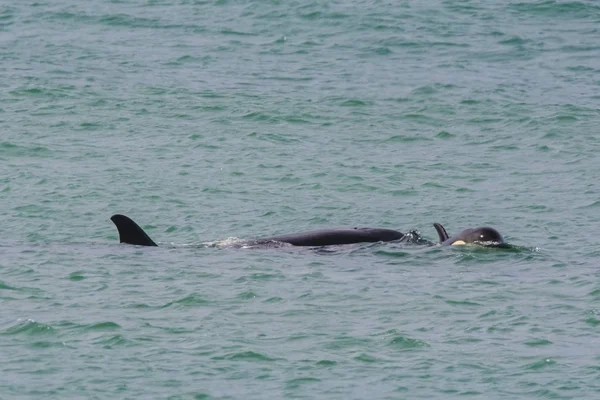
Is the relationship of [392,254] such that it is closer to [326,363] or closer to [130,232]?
[130,232]

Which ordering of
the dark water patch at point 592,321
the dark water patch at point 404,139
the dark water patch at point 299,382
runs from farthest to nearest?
1. the dark water patch at point 404,139
2. the dark water patch at point 592,321
3. the dark water patch at point 299,382

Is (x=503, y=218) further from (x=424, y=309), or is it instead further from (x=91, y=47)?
(x=91, y=47)

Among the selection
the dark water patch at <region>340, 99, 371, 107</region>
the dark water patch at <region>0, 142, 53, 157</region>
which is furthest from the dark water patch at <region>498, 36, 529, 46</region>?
the dark water patch at <region>0, 142, 53, 157</region>

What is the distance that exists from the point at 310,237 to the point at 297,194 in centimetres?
454

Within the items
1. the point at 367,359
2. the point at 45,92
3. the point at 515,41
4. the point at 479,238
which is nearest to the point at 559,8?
the point at 515,41

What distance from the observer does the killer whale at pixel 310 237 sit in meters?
20.1

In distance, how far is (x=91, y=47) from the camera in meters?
38.2

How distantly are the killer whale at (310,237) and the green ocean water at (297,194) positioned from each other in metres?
0.22

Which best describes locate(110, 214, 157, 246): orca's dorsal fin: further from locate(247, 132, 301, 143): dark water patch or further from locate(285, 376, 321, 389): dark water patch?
locate(247, 132, 301, 143): dark water patch

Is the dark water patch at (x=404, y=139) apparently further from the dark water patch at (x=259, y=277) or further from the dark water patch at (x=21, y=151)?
the dark water patch at (x=259, y=277)

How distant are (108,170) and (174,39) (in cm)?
1372

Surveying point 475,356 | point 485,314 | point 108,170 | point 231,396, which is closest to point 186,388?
point 231,396

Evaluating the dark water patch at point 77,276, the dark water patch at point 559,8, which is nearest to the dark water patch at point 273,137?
the dark water patch at point 77,276

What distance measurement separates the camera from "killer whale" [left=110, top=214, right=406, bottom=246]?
20.1 meters
